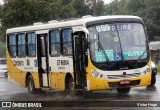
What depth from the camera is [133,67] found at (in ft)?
57.8

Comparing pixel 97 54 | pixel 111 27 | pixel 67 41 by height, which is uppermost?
pixel 111 27

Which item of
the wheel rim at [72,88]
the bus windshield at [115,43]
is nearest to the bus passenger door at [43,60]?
the wheel rim at [72,88]

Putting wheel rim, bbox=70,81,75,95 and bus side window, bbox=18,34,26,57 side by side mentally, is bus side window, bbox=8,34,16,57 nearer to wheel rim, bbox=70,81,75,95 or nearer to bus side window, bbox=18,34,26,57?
bus side window, bbox=18,34,26,57

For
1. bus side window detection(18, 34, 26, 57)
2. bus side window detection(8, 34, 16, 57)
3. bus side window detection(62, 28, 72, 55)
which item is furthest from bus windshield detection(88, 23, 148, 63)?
bus side window detection(8, 34, 16, 57)

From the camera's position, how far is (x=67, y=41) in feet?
63.2

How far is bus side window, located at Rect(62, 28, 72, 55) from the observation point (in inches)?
750

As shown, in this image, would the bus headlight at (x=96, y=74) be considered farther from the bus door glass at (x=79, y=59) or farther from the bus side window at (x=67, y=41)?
the bus side window at (x=67, y=41)

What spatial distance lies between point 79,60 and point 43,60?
3.19 m

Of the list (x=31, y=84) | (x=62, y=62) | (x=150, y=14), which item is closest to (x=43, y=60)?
(x=62, y=62)

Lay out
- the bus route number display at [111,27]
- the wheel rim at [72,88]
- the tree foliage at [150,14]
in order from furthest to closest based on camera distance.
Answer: the tree foliage at [150,14] < the wheel rim at [72,88] < the bus route number display at [111,27]

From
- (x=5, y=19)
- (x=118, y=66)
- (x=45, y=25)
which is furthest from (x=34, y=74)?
(x=5, y=19)

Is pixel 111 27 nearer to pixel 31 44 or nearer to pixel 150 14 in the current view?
pixel 31 44

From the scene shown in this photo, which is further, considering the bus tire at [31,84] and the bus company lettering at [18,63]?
the bus company lettering at [18,63]

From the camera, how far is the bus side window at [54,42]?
20.0 metres
